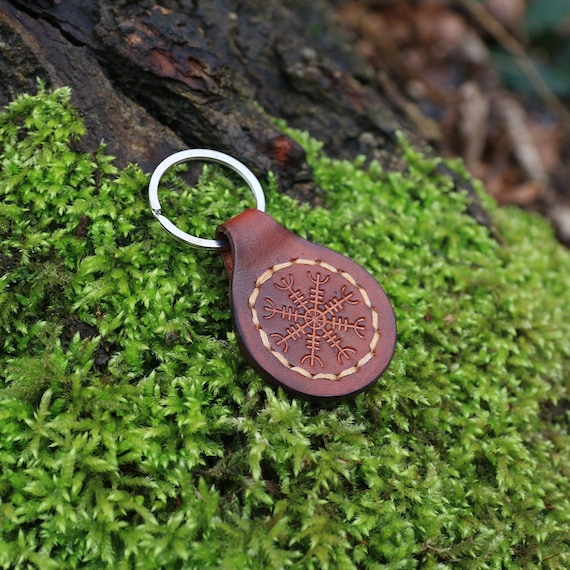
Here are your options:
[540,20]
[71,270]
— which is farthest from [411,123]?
[540,20]

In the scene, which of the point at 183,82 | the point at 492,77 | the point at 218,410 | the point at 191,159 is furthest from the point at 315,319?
the point at 492,77

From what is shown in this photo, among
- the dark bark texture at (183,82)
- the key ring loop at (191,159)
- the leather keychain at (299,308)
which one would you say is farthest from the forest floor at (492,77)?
the leather keychain at (299,308)

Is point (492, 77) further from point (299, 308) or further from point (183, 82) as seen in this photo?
point (299, 308)

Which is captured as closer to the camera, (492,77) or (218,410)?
(218,410)

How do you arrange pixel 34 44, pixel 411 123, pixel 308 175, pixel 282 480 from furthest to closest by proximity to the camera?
1. pixel 411 123
2. pixel 308 175
3. pixel 34 44
4. pixel 282 480

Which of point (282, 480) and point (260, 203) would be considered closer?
point (282, 480)

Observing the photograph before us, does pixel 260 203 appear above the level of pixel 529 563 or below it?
above

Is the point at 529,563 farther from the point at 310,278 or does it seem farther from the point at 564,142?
the point at 564,142

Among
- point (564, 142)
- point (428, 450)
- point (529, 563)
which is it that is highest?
point (428, 450)
